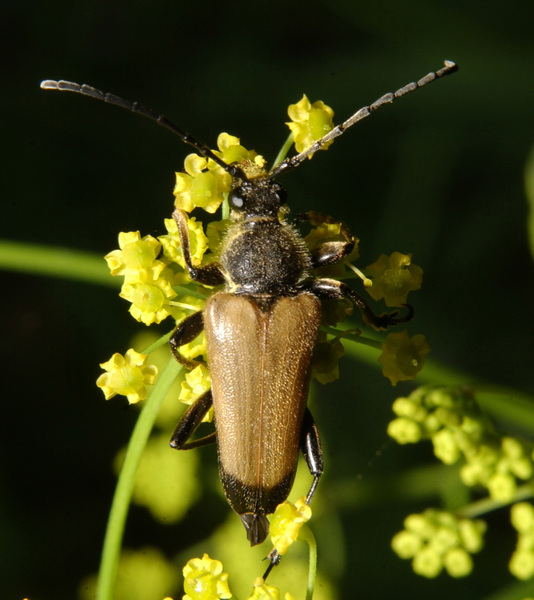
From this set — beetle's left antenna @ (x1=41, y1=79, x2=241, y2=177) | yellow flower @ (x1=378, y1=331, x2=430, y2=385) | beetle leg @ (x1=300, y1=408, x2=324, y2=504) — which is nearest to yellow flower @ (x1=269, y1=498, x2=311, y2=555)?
beetle leg @ (x1=300, y1=408, x2=324, y2=504)

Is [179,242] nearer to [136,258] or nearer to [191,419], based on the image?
[136,258]

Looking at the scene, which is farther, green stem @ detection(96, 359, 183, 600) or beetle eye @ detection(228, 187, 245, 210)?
beetle eye @ detection(228, 187, 245, 210)

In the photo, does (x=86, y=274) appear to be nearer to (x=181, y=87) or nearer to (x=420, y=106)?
(x=181, y=87)

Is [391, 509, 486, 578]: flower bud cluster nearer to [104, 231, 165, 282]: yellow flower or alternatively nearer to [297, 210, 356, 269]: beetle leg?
[297, 210, 356, 269]: beetle leg

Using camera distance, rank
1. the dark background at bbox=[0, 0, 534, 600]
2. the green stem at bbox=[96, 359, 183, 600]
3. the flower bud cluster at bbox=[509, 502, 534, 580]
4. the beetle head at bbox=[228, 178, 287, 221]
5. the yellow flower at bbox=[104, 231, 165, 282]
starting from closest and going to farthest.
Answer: the yellow flower at bbox=[104, 231, 165, 282] → the green stem at bbox=[96, 359, 183, 600] → the flower bud cluster at bbox=[509, 502, 534, 580] → the beetle head at bbox=[228, 178, 287, 221] → the dark background at bbox=[0, 0, 534, 600]

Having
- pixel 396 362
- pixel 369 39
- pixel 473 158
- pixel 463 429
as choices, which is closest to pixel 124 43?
pixel 369 39

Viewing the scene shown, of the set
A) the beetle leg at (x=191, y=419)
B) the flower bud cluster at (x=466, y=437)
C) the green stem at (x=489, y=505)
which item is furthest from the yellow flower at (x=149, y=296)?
the green stem at (x=489, y=505)
